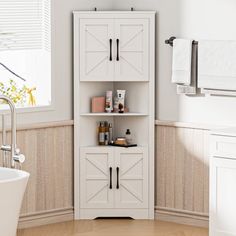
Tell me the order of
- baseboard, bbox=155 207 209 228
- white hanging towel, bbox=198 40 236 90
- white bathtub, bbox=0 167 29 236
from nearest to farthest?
1. white bathtub, bbox=0 167 29 236
2. white hanging towel, bbox=198 40 236 90
3. baseboard, bbox=155 207 209 228

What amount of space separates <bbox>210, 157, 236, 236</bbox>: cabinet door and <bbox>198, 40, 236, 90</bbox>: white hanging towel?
66 cm

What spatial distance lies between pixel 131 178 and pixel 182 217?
0.54 meters

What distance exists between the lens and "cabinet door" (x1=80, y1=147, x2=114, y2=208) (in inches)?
241

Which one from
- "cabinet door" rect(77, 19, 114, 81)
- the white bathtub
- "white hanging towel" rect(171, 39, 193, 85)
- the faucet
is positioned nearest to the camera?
the white bathtub

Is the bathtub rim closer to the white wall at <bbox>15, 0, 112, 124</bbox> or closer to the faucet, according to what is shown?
the faucet

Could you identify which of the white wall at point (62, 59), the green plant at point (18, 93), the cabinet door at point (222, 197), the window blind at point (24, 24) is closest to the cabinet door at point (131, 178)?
the white wall at point (62, 59)

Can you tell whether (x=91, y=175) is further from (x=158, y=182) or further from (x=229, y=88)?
(x=229, y=88)

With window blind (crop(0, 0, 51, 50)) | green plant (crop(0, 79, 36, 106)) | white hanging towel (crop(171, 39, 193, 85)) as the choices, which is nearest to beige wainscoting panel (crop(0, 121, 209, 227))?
green plant (crop(0, 79, 36, 106))

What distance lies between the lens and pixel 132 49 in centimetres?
607

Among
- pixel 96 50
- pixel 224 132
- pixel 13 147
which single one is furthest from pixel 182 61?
pixel 13 147

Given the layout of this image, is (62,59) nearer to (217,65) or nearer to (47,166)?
(47,166)

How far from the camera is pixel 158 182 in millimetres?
6172

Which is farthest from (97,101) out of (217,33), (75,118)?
(217,33)

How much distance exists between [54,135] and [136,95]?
79 centimetres
